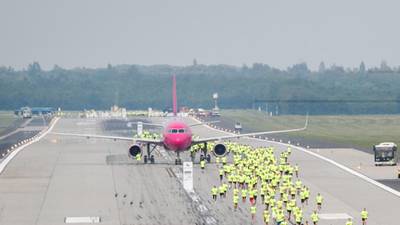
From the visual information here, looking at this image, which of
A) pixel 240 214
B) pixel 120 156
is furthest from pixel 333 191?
pixel 120 156

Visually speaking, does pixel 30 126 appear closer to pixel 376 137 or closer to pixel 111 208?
pixel 376 137

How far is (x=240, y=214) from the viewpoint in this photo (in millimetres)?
59750

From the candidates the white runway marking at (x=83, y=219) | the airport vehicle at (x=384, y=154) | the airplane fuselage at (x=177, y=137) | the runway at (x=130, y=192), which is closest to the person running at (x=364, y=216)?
the runway at (x=130, y=192)

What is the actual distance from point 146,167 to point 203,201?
901 inches

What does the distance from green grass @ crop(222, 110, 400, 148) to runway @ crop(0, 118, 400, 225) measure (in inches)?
923

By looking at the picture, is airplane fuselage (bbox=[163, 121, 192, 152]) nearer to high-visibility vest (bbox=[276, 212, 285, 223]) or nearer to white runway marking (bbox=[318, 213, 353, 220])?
white runway marking (bbox=[318, 213, 353, 220])

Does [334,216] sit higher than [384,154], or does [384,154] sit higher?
[384,154]

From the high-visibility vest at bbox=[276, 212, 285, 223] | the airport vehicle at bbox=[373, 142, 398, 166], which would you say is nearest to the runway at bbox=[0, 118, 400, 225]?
the high-visibility vest at bbox=[276, 212, 285, 223]

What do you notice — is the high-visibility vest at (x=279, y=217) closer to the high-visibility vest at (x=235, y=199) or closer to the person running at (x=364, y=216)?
the person running at (x=364, y=216)

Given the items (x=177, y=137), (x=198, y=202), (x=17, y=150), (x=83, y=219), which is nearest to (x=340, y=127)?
(x=17, y=150)

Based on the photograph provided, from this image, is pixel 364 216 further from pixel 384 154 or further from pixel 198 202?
pixel 384 154

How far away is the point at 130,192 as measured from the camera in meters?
70.4

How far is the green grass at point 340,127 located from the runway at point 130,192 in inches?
923

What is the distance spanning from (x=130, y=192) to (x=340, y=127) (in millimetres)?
85540
